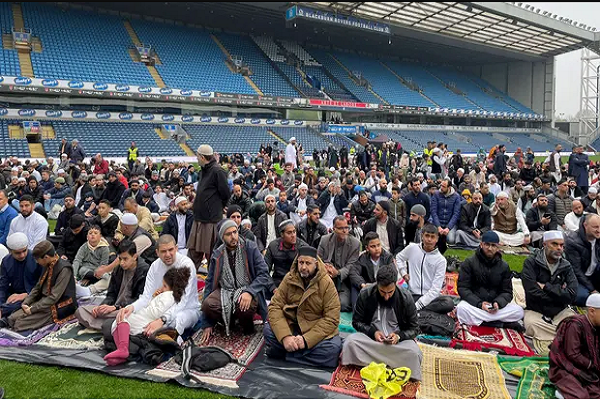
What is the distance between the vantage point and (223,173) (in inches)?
214

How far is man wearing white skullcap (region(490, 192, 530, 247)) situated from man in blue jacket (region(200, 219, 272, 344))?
5.56 m

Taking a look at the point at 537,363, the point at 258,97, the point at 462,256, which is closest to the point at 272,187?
the point at 462,256

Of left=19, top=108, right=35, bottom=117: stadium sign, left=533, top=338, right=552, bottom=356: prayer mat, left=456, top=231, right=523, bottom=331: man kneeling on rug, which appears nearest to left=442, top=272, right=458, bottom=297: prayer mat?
left=456, top=231, right=523, bottom=331: man kneeling on rug

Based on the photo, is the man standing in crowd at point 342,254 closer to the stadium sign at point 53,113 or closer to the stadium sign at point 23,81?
the stadium sign at point 23,81

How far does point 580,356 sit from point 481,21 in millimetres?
31748

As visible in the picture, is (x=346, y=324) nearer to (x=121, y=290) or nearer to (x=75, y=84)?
(x=121, y=290)

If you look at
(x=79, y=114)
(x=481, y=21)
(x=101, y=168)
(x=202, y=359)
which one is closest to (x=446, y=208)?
(x=202, y=359)

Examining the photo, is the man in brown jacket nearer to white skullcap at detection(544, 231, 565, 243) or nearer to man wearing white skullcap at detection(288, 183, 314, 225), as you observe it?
white skullcap at detection(544, 231, 565, 243)

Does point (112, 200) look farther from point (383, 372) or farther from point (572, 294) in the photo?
point (572, 294)

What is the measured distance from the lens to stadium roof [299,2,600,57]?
2709cm

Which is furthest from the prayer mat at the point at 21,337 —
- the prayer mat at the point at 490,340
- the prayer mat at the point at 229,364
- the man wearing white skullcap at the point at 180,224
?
the prayer mat at the point at 490,340

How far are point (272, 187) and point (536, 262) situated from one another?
19.8ft

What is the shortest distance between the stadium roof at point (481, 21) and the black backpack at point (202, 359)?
2616 cm

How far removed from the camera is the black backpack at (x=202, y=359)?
373cm
